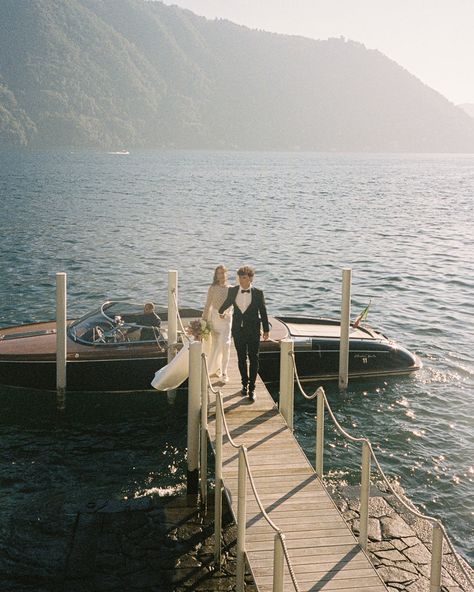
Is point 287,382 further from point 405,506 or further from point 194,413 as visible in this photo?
point 405,506

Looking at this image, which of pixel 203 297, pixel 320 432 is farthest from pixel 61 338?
pixel 203 297

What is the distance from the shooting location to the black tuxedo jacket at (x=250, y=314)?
13.0 metres

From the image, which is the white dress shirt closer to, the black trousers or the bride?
the black trousers

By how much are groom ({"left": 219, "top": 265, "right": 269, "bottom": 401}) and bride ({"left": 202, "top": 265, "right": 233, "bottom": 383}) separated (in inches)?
15.9

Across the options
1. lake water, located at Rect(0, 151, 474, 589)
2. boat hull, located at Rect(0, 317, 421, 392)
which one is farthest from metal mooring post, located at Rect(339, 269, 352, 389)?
lake water, located at Rect(0, 151, 474, 589)

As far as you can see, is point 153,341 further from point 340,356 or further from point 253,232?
point 253,232

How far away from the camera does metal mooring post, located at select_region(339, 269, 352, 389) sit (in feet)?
59.7

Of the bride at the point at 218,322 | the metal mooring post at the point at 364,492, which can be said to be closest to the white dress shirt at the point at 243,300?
the bride at the point at 218,322

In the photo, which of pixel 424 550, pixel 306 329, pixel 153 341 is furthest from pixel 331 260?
pixel 424 550

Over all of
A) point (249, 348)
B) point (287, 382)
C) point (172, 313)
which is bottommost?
point (287, 382)

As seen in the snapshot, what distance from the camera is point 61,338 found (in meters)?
17.0

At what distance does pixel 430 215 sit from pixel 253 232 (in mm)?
22424

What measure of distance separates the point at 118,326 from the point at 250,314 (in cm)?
596

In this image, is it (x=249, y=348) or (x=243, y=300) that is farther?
(x=249, y=348)
